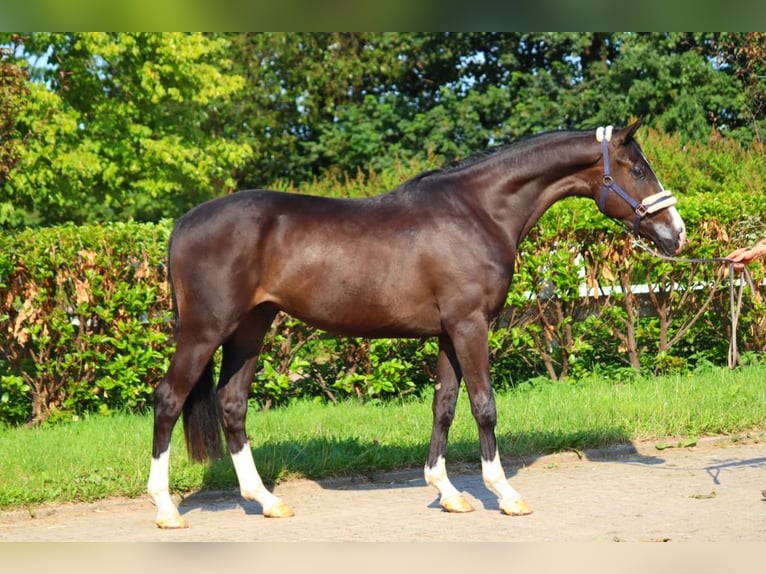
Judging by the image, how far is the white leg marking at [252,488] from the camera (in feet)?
A: 21.5

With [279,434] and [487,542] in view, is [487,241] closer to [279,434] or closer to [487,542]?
[487,542]

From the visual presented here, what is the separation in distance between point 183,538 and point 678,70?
18845mm

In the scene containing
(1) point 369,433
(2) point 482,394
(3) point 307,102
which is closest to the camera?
(2) point 482,394

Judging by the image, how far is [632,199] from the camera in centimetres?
671

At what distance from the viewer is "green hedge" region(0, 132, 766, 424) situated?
967 centimetres

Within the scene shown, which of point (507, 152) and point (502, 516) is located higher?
point (507, 152)

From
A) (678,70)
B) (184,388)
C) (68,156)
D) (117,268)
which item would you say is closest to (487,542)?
(184,388)

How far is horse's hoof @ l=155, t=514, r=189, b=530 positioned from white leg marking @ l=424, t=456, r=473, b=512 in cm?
166

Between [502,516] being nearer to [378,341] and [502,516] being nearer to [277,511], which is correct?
[277,511]

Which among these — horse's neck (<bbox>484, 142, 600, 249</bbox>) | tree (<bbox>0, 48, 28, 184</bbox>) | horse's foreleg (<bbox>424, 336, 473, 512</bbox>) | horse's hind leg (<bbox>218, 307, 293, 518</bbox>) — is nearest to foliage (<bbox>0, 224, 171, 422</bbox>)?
tree (<bbox>0, 48, 28, 184</bbox>)

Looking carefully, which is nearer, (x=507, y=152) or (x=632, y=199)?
(x=632, y=199)

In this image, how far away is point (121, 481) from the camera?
23.4ft

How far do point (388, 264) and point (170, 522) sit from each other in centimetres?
215

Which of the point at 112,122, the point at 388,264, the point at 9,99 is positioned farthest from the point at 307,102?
the point at 388,264
